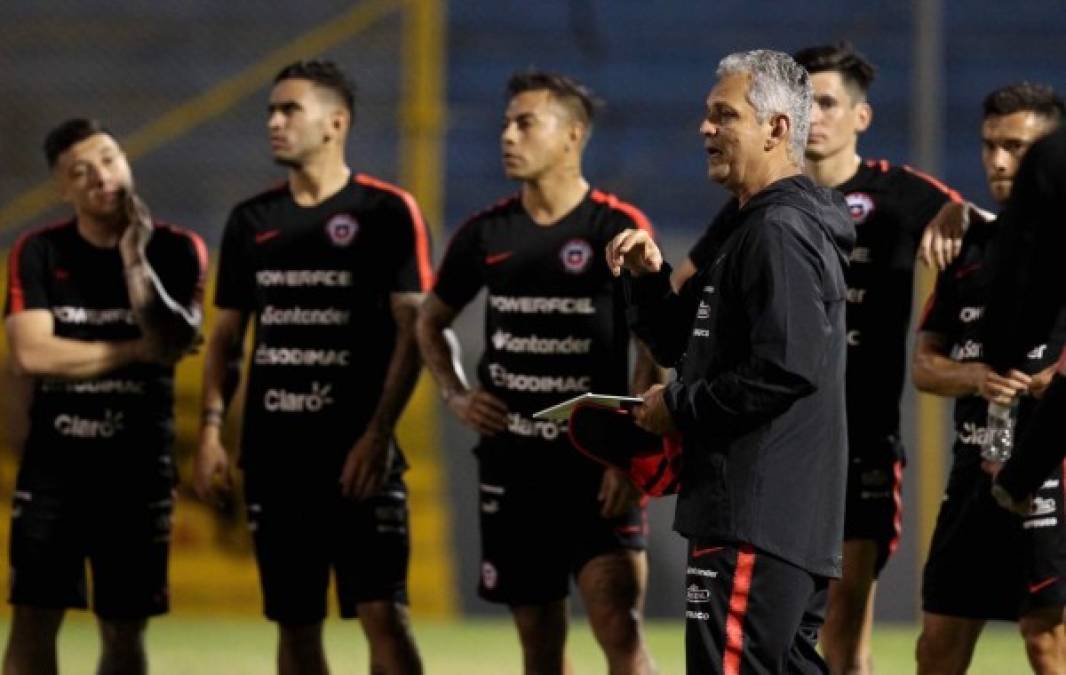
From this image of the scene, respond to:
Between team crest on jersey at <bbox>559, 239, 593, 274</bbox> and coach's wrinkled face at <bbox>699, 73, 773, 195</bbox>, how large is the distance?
2.00 m

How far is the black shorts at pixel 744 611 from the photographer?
15.4 ft

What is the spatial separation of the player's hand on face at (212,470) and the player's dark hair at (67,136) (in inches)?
46.8

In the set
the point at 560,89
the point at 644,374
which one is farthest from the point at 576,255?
the point at 560,89

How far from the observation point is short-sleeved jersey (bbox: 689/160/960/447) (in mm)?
6887

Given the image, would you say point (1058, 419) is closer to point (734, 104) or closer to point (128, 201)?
point (734, 104)

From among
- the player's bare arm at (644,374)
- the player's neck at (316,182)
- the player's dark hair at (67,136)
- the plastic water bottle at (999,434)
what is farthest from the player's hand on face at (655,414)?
the player's dark hair at (67,136)

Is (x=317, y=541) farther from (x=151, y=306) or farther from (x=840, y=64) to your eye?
(x=840, y=64)

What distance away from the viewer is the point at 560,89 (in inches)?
280

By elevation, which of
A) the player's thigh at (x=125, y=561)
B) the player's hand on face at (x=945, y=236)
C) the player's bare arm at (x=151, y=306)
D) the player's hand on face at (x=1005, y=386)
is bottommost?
the player's thigh at (x=125, y=561)

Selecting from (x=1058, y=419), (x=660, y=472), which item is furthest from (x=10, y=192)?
(x=1058, y=419)

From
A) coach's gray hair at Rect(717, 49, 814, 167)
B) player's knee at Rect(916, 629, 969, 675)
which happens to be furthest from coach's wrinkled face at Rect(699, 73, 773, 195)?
player's knee at Rect(916, 629, 969, 675)

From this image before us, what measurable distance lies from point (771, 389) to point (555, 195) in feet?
8.35

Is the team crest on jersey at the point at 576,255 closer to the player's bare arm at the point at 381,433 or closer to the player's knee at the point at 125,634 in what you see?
the player's bare arm at the point at 381,433

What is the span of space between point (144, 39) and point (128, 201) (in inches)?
221
